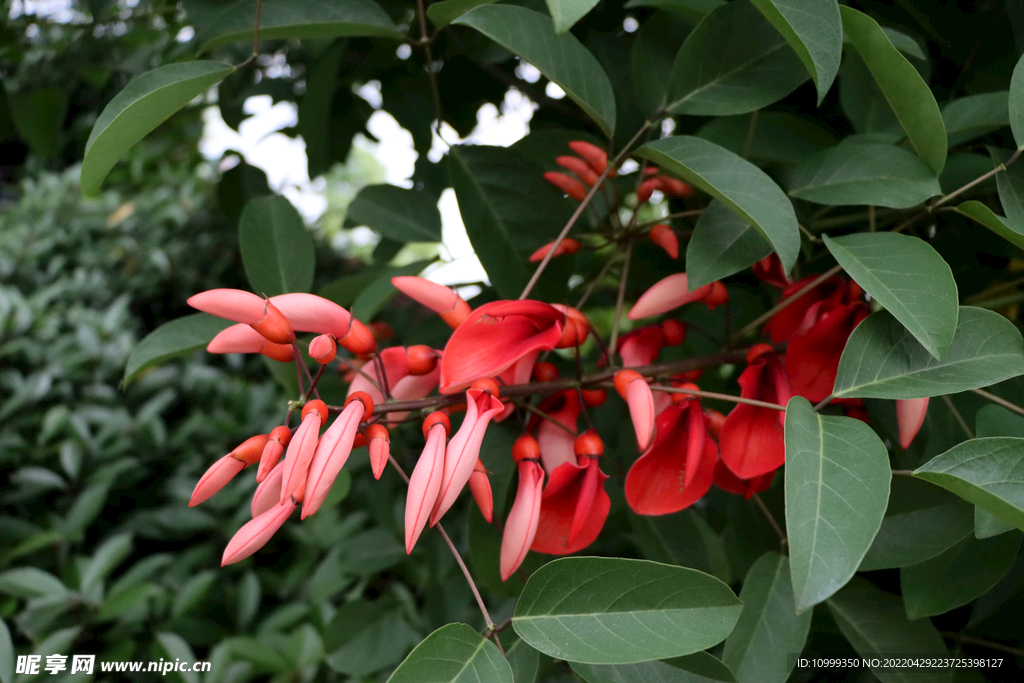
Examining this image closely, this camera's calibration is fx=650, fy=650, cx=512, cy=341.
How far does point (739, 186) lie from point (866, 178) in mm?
123

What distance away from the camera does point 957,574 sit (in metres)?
0.46

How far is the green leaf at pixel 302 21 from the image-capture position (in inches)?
20.3

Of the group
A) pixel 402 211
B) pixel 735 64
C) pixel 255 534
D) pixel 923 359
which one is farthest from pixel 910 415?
pixel 402 211

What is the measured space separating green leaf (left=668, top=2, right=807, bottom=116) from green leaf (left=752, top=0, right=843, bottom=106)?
0.09 meters

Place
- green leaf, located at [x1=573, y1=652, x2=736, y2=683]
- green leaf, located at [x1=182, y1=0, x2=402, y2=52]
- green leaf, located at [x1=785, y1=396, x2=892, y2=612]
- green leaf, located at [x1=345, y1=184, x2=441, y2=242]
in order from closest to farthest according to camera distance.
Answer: green leaf, located at [x1=785, y1=396, x2=892, y2=612] < green leaf, located at [x1=573, y1=652, x2=736, y2=683] < green leaf, located at [x1=182, y1=0, x2=402, y2=52] < green leaf, located at [x1=345, y1=184, x2=441, y2=242]

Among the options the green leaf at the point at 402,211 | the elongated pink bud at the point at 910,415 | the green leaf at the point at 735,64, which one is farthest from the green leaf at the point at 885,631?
the green leaf at the point at 402,211

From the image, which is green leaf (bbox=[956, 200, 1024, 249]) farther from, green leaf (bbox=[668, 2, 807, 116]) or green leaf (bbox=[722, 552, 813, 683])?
green leaf (bbox=[722, 552, 813, 683])

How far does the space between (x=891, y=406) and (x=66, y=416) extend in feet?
4.30

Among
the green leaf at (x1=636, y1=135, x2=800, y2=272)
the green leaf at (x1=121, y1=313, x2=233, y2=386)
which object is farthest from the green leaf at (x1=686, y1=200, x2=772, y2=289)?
the green leaf at (x1=121, y1=313, x2=233, y2=386)

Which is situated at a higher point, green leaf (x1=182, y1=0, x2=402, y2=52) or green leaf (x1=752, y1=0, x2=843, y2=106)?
green leaf (x1=182, y1=0, x2=402, y2=52)

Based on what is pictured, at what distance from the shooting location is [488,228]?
554 millimetres

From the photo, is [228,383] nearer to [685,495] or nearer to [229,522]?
[229,522]

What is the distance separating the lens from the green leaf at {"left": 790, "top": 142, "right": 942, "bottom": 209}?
42 cm

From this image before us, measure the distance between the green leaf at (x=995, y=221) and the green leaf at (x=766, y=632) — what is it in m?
0.25
